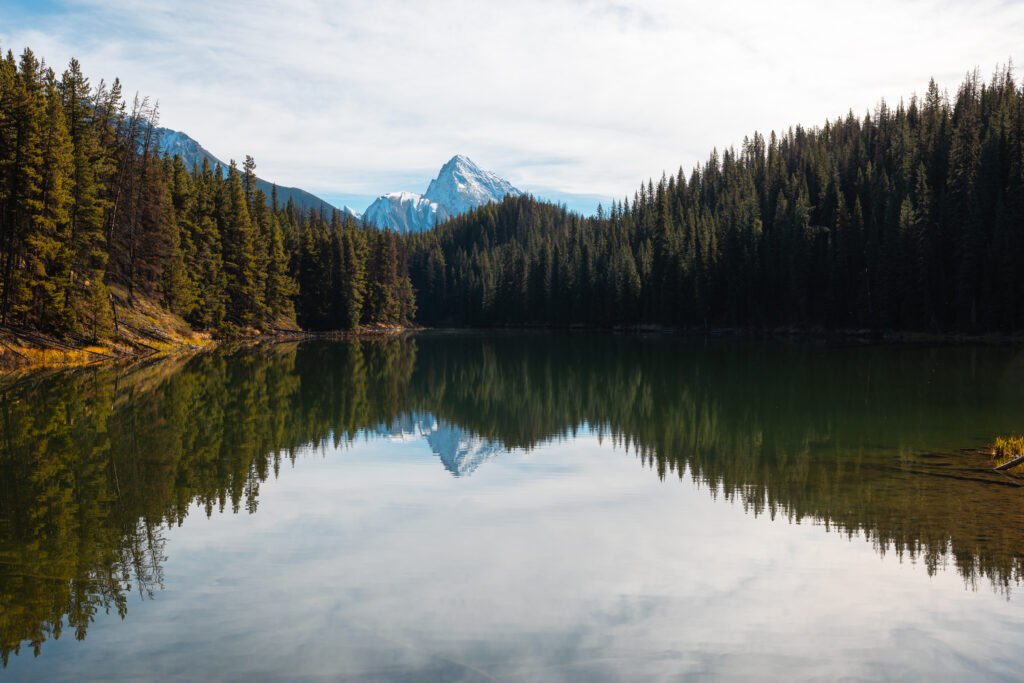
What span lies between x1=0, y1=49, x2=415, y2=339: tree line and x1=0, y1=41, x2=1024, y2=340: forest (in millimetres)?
151

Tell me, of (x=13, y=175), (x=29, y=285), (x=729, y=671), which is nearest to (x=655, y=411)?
(x=729, y=671)

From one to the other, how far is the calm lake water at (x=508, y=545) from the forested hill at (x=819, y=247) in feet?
182

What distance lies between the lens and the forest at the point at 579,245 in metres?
41.1

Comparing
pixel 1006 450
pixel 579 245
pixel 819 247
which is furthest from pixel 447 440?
pixel 579 245

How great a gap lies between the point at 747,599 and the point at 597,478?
7392 mm

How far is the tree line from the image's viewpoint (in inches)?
1539

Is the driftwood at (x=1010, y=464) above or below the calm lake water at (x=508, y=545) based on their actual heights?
above

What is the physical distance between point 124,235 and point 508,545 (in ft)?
180

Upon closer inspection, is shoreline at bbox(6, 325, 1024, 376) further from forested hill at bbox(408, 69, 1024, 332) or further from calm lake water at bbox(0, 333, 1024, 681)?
calm lake water at bbox(0, 333, 1024, 681)

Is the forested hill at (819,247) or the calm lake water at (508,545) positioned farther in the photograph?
the forested hill at (819,247)

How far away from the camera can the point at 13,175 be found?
38969 mm

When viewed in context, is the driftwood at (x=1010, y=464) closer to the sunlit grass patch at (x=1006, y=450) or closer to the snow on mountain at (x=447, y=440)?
the sunlit grass patch at (x=1006, y=450)

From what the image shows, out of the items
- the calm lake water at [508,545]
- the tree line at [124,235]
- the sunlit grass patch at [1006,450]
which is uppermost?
the tree line at [124,235]

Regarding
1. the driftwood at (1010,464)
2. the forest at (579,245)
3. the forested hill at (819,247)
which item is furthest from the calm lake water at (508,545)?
the forested hill at (819,247)
